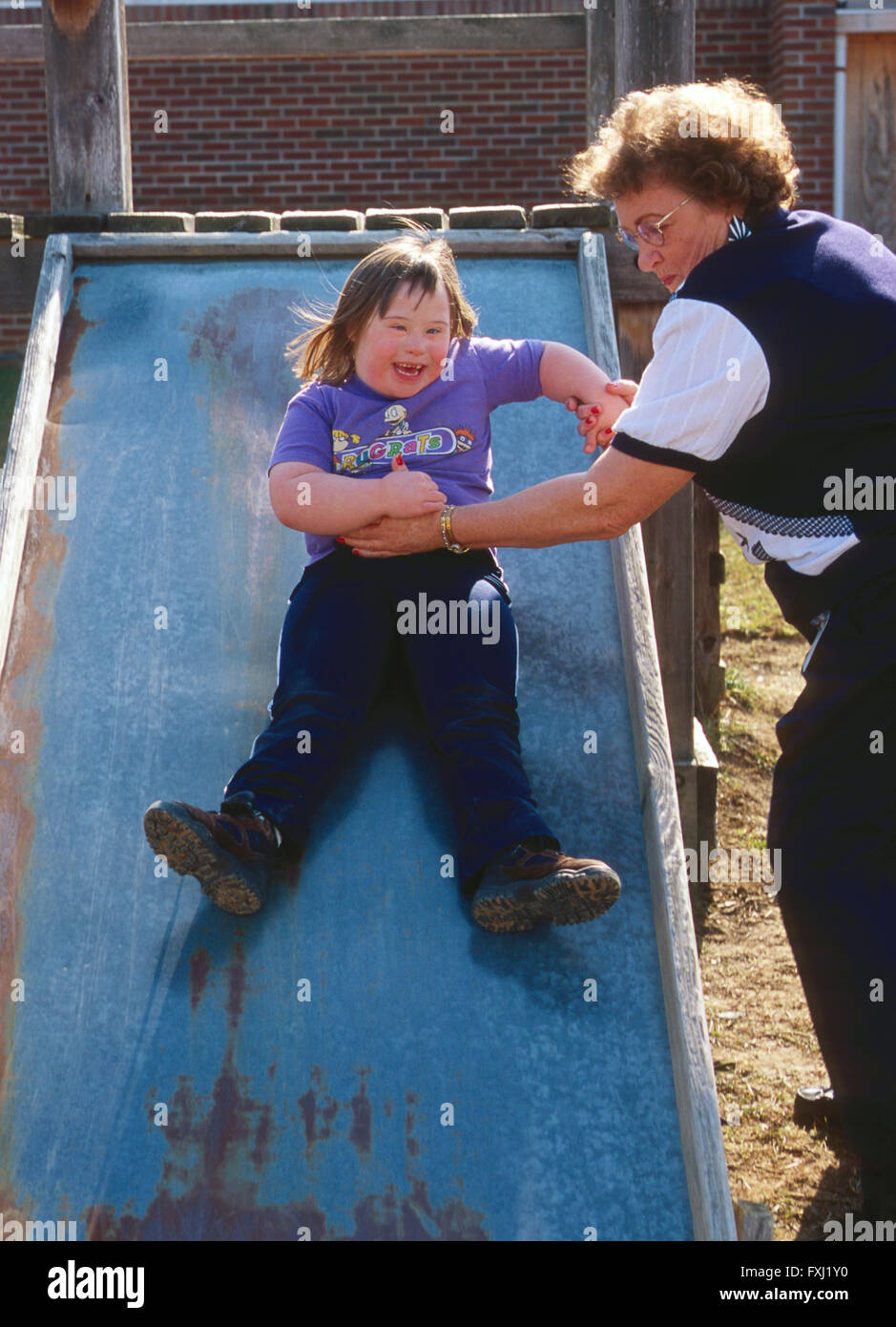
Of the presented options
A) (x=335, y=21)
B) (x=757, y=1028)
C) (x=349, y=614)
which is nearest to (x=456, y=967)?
(x=349, y=614)

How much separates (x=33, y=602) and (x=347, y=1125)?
1.36 metres

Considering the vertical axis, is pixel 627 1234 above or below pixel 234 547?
below

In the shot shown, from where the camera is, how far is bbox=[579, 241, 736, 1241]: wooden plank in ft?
6.64

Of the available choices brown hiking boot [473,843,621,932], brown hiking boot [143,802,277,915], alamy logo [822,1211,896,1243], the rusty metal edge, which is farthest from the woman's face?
alamy logo [822,1211,896,1243]

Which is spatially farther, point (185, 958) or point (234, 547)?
point (234, 547)

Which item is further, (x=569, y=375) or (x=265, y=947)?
(x=569, y=375)

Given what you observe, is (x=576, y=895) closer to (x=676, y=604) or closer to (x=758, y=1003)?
(x=758, y=1003)

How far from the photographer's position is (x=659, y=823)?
2.49 meters

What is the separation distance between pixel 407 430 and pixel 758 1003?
76.9 inches

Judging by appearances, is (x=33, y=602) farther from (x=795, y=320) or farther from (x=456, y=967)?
(x=795, y=320)

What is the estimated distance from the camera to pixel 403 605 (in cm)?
267

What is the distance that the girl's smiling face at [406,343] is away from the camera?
2.75 meters
